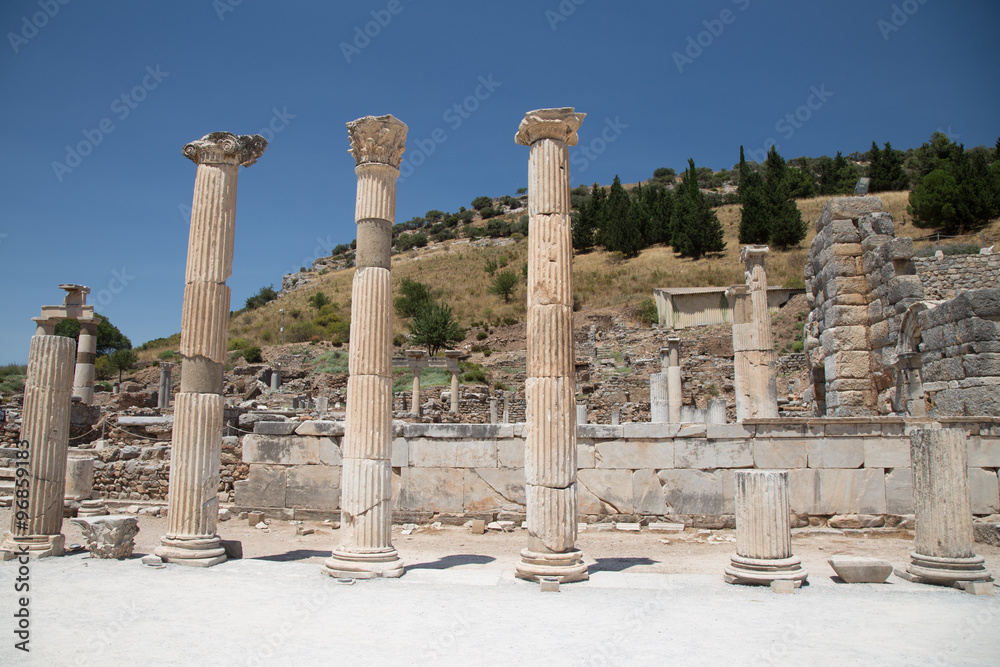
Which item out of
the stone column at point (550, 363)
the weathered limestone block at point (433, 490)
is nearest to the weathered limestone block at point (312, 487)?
the weathered limestone block at point (433, 490)

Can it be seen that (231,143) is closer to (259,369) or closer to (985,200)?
(259,369)

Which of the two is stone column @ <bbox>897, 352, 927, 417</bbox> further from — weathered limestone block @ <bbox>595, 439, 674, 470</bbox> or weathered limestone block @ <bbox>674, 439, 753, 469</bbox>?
weathered limestone block @ <bbox>595, 439, 674, 470</bbox>

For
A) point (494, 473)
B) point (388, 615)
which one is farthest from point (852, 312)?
point (388, 615)

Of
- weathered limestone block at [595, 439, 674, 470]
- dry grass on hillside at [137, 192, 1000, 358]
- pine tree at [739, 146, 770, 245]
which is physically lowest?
weathered limestone block at [595, 439, 674, 470]

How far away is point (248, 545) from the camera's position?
10.4 m

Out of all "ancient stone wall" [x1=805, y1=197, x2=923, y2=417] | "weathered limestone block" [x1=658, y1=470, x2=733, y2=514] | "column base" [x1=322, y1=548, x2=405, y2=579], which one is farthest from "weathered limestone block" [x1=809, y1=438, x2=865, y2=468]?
"column base" [x1=322, y1=548, x2=405, y2=579]

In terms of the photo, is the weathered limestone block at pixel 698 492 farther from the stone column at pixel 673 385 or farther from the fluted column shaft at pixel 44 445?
the fluted column shaft at pixel 44 445

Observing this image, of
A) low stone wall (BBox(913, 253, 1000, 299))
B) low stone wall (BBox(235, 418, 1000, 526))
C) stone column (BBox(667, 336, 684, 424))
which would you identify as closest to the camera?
low stone wall (BBox(235, 418, 1000, 526))

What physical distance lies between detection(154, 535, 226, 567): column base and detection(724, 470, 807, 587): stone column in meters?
6.04

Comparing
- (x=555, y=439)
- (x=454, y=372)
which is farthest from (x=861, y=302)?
(x=454, y=372)

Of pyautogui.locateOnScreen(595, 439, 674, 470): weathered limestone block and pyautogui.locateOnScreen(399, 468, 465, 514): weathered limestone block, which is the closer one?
pyautogui.locateOnScreen(595, 439, 674, 470): weathered limestone block

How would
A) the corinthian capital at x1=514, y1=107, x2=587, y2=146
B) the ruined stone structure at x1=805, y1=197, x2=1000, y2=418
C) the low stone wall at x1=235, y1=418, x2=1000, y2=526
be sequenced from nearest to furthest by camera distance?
1. the corinthian capital at x1=514, y1=107, x2=587, y2=146
2. the low stone wall at x1=235, y1=418, x2=1000, y2=526
3. the ruined stone structure at x1=805, y1=197, x2=1000, y2=418

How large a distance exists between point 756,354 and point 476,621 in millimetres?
10572

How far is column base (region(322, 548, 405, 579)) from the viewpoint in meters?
7.71
